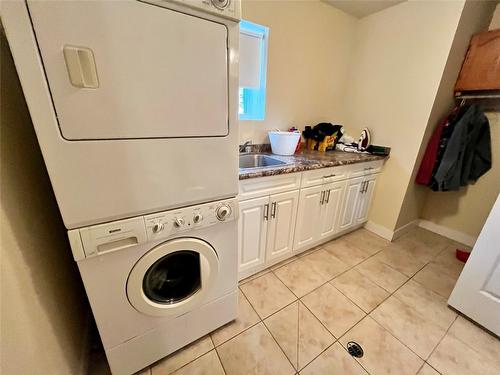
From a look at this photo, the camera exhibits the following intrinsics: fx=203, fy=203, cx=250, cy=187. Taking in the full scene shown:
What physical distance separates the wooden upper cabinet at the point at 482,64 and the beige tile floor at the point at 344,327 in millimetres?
1579

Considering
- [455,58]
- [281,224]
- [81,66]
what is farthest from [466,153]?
[81,66]

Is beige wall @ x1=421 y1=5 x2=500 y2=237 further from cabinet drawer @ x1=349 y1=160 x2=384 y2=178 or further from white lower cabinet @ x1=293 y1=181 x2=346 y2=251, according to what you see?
white lower cabinet @ x1=293 y1=181 x2=346 y2=251

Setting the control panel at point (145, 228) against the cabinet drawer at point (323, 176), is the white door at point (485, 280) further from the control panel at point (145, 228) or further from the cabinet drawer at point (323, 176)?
the control panel at point (145, 228)

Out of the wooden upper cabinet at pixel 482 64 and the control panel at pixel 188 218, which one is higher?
the wooden upper cabinet at pixel 482 64

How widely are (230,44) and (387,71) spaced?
78.7 inches

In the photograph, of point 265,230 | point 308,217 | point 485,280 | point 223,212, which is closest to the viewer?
point 223,212

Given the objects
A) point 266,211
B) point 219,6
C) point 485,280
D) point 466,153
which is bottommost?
point 485,280

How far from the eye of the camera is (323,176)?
1666 mm

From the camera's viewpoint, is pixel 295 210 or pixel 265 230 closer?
pixel 265 230

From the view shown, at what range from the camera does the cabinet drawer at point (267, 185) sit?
1.28 metres

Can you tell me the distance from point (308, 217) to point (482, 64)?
1884mm

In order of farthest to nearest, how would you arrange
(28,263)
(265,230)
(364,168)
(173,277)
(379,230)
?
(379,230) → (364,168) → (265,230) → (173,277) → (28,263)

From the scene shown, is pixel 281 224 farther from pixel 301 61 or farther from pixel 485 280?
pixel 301 61

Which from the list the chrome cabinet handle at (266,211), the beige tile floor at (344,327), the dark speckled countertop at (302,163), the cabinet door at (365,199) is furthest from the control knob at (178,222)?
the cabinet door at (365,199)
